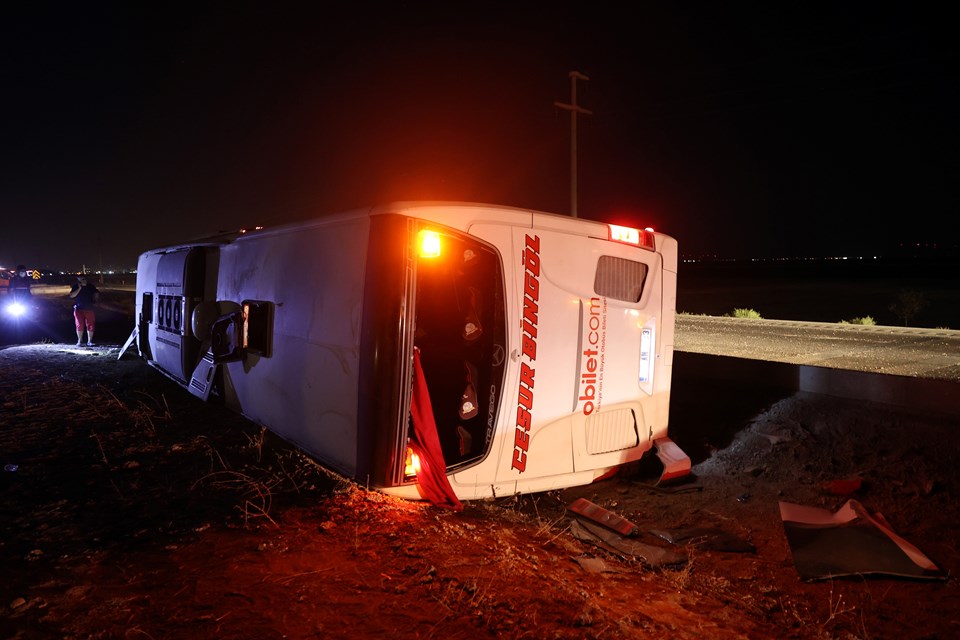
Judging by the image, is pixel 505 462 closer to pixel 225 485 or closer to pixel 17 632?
pixel 225 485

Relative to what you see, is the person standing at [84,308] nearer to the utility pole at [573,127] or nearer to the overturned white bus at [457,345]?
the overturned white bus at [457,345]

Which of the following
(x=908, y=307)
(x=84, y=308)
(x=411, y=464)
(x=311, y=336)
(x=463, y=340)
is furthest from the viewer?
(x=908, y=307)

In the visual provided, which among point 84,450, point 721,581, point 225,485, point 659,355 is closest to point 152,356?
point 84,450

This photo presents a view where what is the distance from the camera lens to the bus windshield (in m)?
4.23

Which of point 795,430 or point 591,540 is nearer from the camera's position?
point 591,540

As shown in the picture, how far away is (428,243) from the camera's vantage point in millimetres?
3789

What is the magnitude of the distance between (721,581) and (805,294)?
128 feet

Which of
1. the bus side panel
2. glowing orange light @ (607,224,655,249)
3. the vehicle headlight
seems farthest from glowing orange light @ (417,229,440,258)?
the vehicle headlight

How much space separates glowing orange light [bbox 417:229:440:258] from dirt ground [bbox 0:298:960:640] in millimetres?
1795

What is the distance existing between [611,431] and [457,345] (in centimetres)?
161

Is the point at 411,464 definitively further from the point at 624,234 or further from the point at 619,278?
the point at 624,234

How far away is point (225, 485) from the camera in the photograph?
Result: 425 centimetres

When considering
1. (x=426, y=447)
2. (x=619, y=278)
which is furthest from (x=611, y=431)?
(x=426, y=447)

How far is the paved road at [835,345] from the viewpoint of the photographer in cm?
991
